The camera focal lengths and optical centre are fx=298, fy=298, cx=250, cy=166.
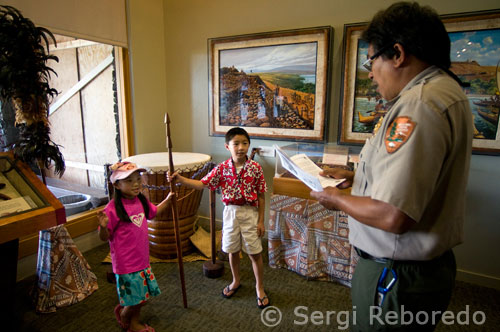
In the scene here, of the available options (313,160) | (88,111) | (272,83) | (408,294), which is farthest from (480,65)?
(88,111)

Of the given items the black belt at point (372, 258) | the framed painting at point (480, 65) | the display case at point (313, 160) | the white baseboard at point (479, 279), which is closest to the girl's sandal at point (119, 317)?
the display case at point (313, 160)

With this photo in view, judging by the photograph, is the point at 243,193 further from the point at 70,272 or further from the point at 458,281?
the point at 458,281

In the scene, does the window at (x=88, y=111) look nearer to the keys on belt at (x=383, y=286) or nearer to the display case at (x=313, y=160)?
the display case at (x=313, y=160)

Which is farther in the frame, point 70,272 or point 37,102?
point 70,272

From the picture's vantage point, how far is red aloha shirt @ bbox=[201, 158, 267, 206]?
2.09 meters

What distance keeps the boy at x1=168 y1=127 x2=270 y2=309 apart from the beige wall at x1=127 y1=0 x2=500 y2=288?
3.15ft

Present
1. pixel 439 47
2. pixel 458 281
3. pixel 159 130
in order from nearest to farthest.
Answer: pixel 439 47
pixel 458 281
pixel 159 130

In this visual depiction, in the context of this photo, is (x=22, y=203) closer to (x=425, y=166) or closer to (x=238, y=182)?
(x=238, y=182)

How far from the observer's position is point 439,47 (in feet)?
2.94

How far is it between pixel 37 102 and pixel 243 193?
156cm

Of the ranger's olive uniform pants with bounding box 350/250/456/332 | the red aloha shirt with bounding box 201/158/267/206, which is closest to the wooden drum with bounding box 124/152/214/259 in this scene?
the red aloha shirt with bounding box 201/158/267/206

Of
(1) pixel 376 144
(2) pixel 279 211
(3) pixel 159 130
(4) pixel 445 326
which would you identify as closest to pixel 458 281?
(4) pixel 445 326

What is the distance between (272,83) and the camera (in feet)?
9.57

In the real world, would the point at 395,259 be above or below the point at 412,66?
below
